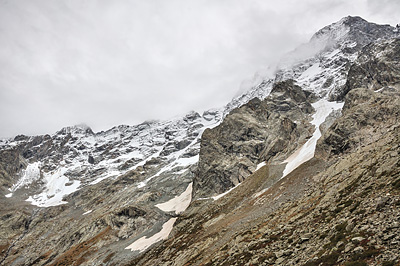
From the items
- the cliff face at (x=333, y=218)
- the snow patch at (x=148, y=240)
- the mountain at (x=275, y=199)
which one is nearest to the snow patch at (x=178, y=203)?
the mountain at (x=275, y=199)

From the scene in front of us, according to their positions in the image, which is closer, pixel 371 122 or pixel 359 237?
pixel 359 237

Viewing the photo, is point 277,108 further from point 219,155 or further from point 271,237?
point 271,237

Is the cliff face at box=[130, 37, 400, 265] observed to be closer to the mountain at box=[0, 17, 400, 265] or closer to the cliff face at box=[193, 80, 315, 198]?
the mountain at box=[0, 17, 400, 265]

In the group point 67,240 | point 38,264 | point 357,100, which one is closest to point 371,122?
point 357,100

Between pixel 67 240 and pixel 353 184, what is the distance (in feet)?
413

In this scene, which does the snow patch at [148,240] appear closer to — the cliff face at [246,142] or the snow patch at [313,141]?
the cliff face at [246,142]

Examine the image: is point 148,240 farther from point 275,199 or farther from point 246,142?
point 246,142

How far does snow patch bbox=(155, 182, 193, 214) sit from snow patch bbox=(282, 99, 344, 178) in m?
51.1

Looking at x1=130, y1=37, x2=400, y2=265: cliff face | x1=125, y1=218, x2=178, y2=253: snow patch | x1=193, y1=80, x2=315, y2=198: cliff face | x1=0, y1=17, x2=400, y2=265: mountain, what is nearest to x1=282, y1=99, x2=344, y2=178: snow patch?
x1=0, y1=17, x2=400, y2=265: mountain

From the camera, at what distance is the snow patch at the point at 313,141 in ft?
221

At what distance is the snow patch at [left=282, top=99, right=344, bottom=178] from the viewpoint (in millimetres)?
67438

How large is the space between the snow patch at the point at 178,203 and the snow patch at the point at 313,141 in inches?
2011

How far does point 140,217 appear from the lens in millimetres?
102625

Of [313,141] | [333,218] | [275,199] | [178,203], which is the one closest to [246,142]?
[313,141]
